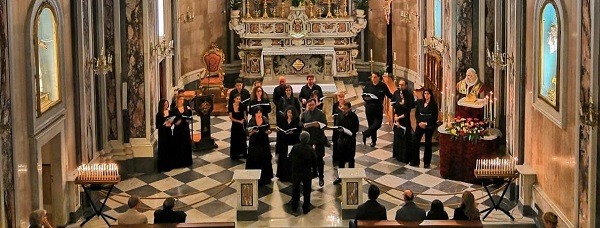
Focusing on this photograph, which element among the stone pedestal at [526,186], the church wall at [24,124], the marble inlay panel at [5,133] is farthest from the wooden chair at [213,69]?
the marble inlay panel at [5,133]

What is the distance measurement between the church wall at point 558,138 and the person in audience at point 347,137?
292 cm

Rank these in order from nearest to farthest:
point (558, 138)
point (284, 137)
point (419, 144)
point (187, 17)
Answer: point (558, 138) → point (284, 137) → point (419, 144) → point (187, 17)

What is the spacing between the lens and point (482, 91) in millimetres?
16922

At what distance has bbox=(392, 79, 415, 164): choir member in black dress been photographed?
57.7 feet

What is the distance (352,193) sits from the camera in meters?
14.7

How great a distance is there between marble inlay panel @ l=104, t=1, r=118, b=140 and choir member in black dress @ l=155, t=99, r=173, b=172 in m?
0.74

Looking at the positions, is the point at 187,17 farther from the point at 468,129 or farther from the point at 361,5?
the point at 468,129

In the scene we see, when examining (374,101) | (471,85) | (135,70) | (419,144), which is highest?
(135,70)

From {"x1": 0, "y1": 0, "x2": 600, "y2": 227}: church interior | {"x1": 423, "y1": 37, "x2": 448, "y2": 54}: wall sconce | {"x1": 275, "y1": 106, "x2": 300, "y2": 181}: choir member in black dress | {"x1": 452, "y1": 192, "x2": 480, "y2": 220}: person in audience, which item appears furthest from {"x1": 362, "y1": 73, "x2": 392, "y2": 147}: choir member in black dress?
{"x1": 452, "y1": 192, "x2": 480, "y2": 220}: person in audience

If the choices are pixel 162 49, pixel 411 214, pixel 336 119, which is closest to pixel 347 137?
pixel 336 119

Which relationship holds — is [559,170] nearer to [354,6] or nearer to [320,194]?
[320,194]

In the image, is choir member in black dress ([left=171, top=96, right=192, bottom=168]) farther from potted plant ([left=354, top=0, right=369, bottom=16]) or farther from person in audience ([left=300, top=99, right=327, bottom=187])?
potted plant ([left=354, top=0, right=369, bottom=16])

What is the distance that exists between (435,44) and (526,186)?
18.4ft

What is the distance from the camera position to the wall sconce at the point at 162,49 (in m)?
17.6
